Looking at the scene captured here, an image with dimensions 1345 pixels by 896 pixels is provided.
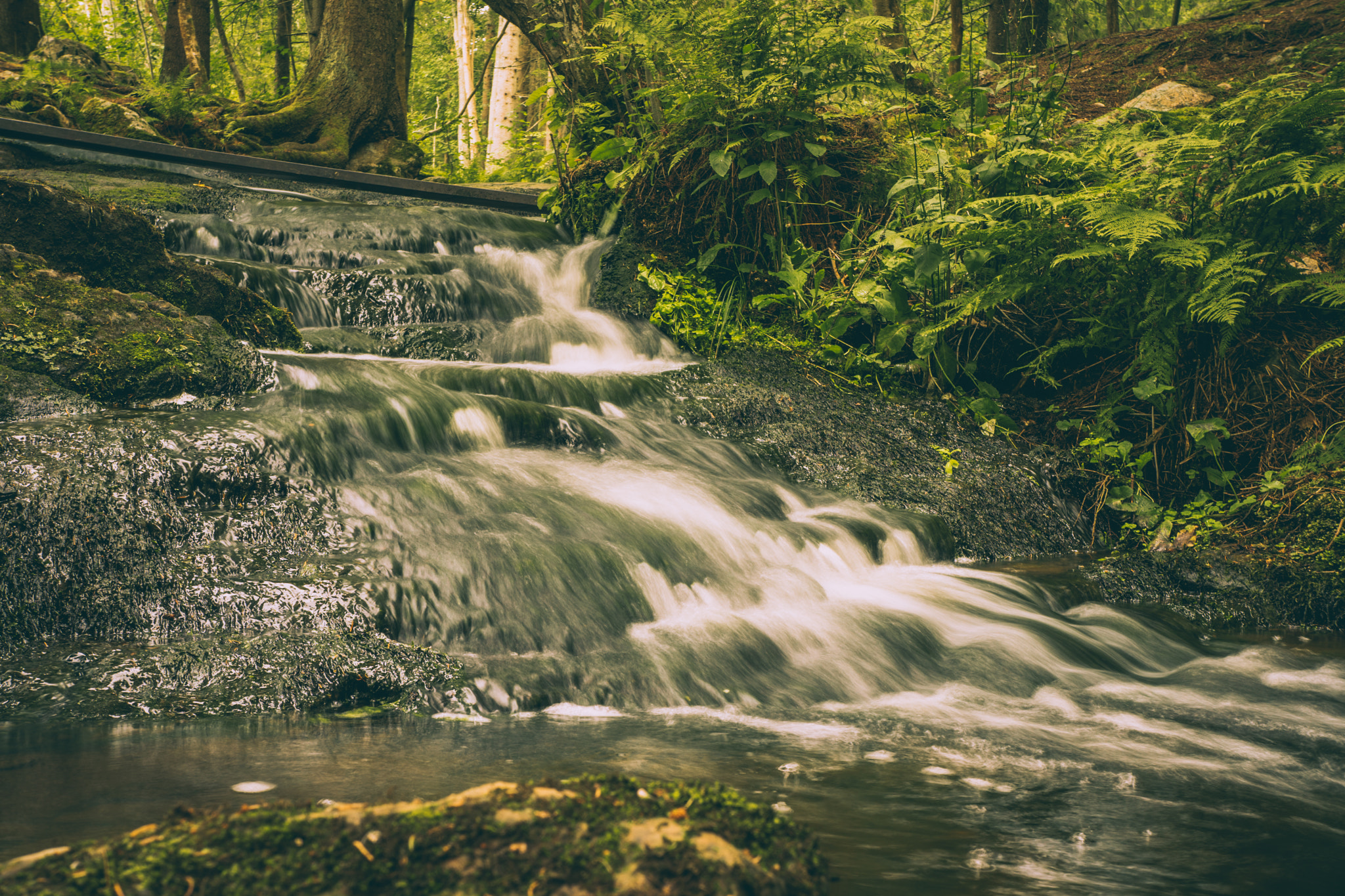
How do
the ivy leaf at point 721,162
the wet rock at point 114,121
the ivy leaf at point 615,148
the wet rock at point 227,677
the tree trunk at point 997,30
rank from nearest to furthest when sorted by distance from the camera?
the wet rock at point 227,677, the ivy leaf at point 721,162, the ivy leaf at point 615,148, the wet rock at point 114,121, the tree trunk at point 997,30

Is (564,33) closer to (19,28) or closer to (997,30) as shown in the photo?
(997,30)

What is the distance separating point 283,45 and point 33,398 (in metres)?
13.7

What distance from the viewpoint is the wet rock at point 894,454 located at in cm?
512

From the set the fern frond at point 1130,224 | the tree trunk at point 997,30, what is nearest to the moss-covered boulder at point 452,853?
the fern frond at point 1130,224

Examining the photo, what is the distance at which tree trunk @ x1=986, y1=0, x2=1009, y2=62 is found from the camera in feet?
36.8

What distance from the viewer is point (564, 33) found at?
301 inches

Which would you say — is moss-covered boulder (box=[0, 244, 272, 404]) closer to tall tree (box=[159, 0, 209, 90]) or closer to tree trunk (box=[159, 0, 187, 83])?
tall tree (box=[159, 0, 209, 90])

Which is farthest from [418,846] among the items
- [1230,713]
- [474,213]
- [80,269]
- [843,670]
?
[474,213]

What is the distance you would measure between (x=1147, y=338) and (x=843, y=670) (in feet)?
10.8

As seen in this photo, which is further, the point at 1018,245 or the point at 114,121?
the point at 114,121

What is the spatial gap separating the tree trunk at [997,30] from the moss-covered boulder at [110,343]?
9.91 m

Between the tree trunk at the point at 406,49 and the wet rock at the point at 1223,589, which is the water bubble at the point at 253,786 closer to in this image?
the wet rock at the point at 1223,589

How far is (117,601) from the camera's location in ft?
9.23

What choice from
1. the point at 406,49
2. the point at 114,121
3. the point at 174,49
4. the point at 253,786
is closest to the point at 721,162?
the point at 253,786
